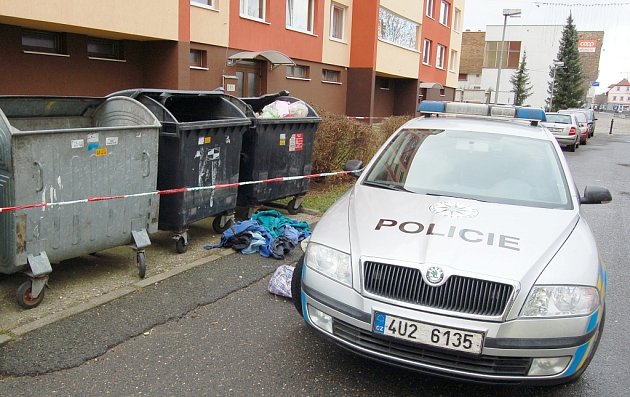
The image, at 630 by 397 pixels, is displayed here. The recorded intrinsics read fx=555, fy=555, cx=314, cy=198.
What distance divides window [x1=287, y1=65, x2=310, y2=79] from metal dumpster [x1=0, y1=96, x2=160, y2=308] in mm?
17108

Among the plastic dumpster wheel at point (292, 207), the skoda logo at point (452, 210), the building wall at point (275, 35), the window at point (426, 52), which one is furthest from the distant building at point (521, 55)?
the skoda logo at point (452, 210)

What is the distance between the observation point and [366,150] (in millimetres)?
10852

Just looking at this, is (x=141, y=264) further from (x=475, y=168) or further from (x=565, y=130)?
(x=565, y=130)

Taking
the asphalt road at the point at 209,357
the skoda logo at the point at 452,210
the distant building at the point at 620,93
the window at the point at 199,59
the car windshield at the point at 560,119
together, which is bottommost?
the asphalt road at the point at 209,357

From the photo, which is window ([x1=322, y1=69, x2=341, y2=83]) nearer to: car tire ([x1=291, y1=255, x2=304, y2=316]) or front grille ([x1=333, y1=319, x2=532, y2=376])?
car tire ([x1=291, y1=255, x2=304, y2=316])

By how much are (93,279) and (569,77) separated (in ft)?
221

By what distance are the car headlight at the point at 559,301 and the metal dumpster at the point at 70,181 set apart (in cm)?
339

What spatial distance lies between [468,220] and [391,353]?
104 centimetres

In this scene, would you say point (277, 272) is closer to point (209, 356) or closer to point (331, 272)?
point (209, 356)

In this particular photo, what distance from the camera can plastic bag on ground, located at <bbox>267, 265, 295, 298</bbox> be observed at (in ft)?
15.8

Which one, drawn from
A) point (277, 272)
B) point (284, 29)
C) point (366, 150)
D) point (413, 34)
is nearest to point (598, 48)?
point (413, 34)

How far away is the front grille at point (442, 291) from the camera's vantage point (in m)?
2.98

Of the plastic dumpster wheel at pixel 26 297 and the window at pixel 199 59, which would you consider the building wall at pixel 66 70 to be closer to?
the window at pixel 199 59

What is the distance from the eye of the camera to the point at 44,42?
43.4 ft
